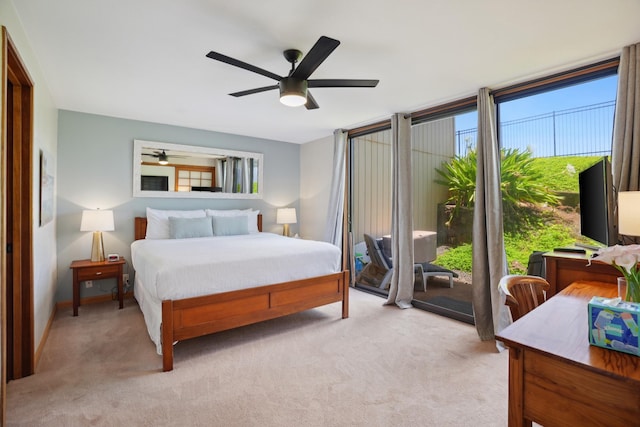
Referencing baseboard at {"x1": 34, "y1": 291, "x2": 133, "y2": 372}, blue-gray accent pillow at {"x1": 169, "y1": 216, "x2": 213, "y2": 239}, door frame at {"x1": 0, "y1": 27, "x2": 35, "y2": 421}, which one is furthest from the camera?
blue-gray accent pillow at {"x1": 169, "y1": 216, "x2": 213, "y2": 239}

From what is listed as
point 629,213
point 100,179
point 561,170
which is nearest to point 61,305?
point 100,179

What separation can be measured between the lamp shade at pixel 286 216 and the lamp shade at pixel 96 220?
92.7 inches

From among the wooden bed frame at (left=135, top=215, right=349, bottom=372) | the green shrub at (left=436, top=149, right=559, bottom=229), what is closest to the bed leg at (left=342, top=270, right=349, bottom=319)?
the wooden bed frame at (left=135, top=215, right=349, bottom=372)

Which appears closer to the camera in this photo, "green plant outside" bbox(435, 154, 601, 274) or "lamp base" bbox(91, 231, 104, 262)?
"green plant outside" bbox(435, 154, 601, 274)

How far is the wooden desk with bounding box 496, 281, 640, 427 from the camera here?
89 cm

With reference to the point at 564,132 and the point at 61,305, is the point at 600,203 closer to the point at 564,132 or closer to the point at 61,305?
the point at 564,132

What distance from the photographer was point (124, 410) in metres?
1.89

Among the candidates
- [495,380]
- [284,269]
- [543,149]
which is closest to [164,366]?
[284,269]

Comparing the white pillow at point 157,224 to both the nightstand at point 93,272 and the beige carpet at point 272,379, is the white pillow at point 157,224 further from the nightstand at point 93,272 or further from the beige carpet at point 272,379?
the beige carpet at point 272,379

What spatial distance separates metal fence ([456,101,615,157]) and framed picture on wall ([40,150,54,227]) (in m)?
4.13

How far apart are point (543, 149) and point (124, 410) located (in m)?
3.92

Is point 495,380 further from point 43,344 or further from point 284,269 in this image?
point 43,344

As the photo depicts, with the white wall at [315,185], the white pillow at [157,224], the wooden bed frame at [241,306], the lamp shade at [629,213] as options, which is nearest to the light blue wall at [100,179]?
the white pillow at [157,224]

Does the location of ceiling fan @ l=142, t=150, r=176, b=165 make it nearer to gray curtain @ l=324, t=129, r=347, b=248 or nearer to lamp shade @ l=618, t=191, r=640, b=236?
gray curtain @ l=324, t=129, r=347, b=248
